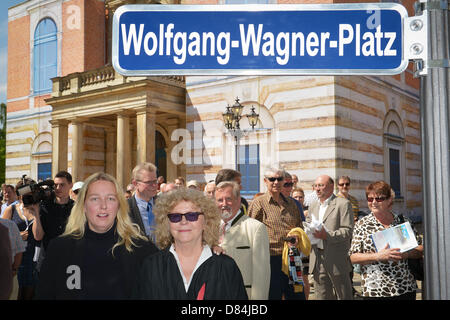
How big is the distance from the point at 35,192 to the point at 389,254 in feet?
13.1

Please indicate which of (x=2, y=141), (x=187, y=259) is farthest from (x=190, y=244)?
(x=2, y=141)

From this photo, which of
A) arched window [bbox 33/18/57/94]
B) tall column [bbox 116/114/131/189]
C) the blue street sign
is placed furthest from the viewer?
arched window [bbox 33/18/57/94]

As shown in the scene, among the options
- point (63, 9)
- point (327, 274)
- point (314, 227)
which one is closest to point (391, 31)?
point (314, 227)

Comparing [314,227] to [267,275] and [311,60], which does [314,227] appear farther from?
[311,60]

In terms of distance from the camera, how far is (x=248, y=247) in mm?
3994

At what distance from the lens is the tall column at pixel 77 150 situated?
18.4 m

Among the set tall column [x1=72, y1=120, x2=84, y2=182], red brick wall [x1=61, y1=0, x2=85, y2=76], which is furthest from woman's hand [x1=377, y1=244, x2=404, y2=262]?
red brick wall [x1=61, y1=0, x2=85, y2=76]

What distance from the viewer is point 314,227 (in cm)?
554

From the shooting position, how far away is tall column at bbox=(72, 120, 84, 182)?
60.4 ft

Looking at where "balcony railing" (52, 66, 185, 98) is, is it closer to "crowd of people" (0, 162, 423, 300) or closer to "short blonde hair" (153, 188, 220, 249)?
"crowd of people" (0, 162, 423, 300)

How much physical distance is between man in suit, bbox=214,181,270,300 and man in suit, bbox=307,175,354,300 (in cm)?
204

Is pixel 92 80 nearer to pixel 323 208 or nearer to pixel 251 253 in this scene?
pixel 323 208

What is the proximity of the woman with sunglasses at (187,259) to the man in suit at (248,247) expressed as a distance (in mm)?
1177

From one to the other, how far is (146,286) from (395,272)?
2.66 metres
